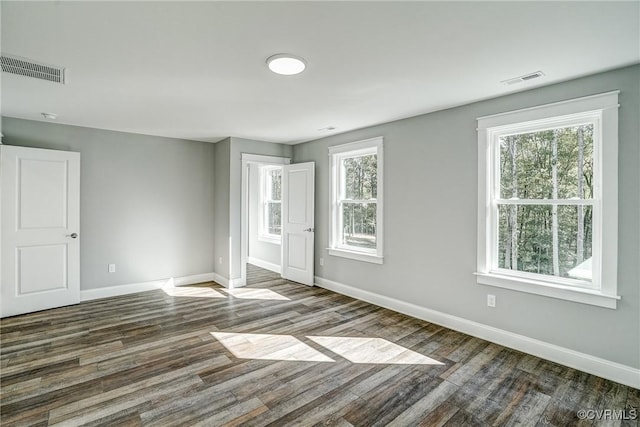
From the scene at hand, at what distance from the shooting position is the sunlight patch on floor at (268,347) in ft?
9.56

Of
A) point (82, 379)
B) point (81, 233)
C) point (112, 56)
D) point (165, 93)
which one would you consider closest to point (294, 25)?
point (112, 56)

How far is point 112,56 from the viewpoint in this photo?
7.65 feet

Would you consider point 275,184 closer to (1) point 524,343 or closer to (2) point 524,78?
(2) point 524,78

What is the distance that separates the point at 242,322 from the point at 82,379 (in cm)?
156

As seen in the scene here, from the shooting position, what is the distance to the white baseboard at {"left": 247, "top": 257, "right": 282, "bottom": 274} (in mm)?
6534

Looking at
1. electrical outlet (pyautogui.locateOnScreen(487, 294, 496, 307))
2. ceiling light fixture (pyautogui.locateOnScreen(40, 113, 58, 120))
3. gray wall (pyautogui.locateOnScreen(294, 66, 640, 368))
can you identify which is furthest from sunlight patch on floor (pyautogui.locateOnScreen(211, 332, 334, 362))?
ceiling light fixture (pyautogui.locateOnScreen(40, 113, 58, 120))

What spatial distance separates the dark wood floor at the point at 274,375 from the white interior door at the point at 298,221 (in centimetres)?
160

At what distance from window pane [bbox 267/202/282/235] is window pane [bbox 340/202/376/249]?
2263 millimetres

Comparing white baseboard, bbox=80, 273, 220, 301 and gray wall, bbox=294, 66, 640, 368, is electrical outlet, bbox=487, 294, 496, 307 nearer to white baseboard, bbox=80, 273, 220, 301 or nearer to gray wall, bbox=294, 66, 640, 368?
gray wall, bbox=294, 66, 640, 368

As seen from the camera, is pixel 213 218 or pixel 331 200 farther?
pixel 213 218

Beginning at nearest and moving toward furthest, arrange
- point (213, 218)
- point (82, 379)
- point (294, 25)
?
1. point (294, 25)
2. point (82, 379)
3. point (213, 218)

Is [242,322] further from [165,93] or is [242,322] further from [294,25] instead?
[294,25]

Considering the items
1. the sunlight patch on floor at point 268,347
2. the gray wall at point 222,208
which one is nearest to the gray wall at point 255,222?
the gray wall at point 222,208

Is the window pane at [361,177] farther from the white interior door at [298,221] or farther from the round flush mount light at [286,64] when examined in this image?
the round flush mount light at [286,64]
